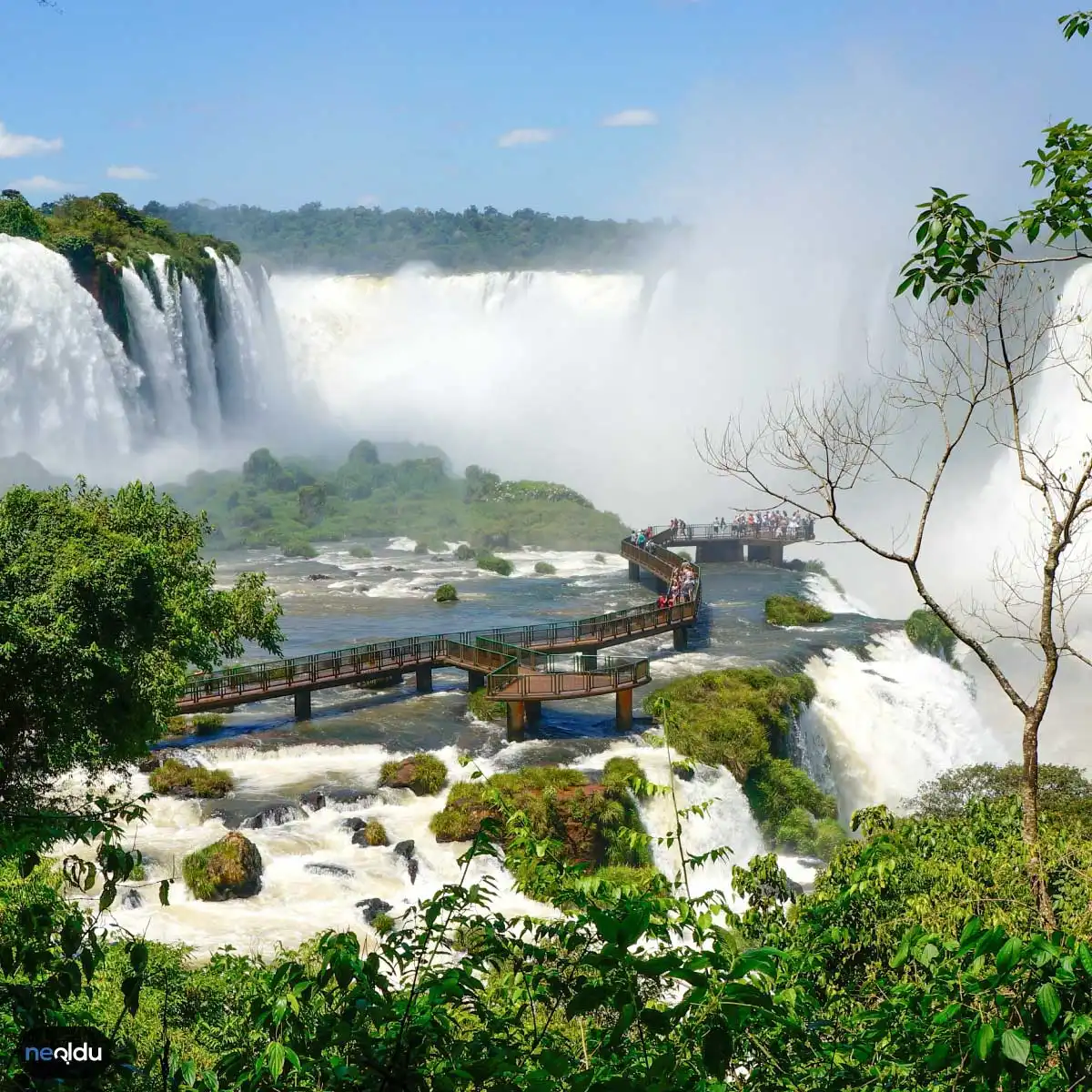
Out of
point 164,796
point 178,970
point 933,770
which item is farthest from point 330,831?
point 933,770

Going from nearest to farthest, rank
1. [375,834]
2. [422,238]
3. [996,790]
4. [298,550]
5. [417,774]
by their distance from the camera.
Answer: [375,834]
[417,774]
[996,790]
[298,550]
[422,238]

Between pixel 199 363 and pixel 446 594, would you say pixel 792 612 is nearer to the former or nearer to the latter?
pixel 446 594

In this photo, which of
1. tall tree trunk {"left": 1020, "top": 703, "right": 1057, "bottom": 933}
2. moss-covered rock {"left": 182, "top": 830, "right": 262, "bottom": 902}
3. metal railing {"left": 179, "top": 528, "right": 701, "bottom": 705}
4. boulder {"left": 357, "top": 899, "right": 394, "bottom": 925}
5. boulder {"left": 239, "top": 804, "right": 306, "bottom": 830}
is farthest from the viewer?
metal railing {"left": 179, "top": 528, "right": 701, "bottom": 705}

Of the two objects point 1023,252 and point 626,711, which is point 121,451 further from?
point 1023,252

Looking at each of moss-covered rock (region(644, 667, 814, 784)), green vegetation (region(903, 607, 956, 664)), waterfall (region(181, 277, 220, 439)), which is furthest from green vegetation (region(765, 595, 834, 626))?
waterfall (region(181, 277, 220, 439))

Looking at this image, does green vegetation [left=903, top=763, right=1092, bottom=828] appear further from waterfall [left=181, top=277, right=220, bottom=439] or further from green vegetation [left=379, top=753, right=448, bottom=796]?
waterfall [left=181, top=277, right=220, bottom=439]

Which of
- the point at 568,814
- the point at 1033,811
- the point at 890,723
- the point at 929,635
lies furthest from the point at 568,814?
the point at 929,635

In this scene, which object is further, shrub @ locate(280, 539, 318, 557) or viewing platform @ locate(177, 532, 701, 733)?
shrub @ locate(280, 539, 318, 557)

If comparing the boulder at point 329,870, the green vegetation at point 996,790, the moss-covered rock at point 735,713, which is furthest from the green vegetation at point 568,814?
the green vegetation at point 996,790
